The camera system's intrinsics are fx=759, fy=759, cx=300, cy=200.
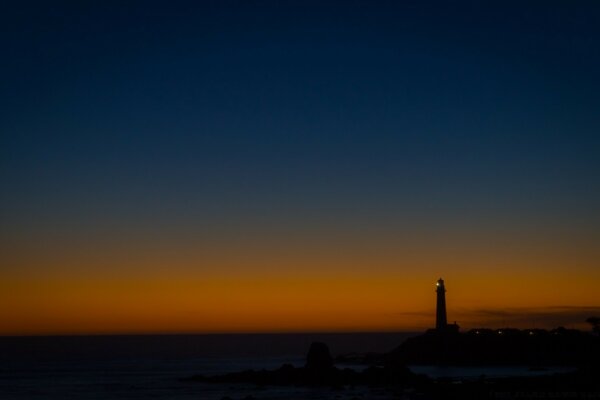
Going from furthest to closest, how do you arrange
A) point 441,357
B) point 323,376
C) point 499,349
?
point 441,357 → point 499,349 → point 323,376

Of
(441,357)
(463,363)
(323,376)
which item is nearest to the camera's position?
(323,376)

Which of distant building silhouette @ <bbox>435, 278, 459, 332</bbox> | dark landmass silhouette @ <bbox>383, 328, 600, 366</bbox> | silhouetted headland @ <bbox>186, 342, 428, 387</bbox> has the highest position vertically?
distant building silhouette @ <bbox>435, 278, 459, 332</bbox>

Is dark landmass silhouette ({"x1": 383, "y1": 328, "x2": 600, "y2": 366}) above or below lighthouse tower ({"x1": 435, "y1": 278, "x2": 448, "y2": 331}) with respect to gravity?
below

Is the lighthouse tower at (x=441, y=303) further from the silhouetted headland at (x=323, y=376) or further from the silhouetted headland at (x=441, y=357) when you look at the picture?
the silhouetted headland at (x=323, y=376)

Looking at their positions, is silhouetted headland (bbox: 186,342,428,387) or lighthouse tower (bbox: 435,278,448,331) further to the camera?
lighthouse tower (bbox: 435,278,448,331)

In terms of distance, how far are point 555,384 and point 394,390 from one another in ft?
46.0

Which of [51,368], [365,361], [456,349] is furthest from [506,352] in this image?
[51,368]

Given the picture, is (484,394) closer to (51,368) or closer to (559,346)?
(559,346)

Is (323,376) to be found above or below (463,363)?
below

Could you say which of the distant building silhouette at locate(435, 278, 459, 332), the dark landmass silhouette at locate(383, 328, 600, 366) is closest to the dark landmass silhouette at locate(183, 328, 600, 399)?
the dark landmass silhouette at locate(383, 328, 600, 366)

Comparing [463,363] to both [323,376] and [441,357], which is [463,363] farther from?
[323,376]

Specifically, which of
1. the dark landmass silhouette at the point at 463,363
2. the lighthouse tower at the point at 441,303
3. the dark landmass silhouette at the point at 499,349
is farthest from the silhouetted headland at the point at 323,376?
the dark landmass silhouette at the point at 499,349

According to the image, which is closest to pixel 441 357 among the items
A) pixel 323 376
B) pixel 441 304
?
pixel 441 304

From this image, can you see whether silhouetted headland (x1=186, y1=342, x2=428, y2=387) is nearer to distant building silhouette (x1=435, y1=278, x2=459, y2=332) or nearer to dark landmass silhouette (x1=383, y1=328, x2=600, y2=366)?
distant building silhouette (x1=435, y1=278, x2=459, y2=332)
